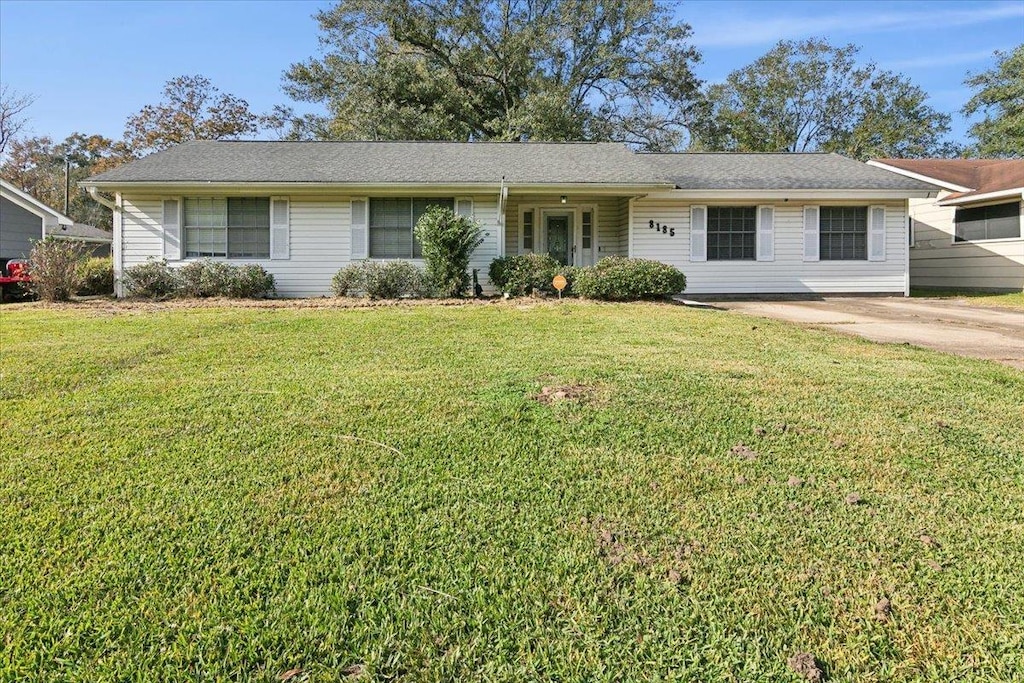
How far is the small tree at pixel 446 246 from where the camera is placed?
12266mm

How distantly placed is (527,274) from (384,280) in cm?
295

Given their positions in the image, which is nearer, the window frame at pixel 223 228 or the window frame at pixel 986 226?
the window frame at pixel 223 228

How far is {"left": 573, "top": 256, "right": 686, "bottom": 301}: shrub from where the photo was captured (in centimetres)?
1121

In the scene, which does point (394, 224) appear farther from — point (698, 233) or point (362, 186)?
point (698, 233)

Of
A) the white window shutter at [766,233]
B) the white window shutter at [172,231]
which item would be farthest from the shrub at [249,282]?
the white window shutter at [766,233]

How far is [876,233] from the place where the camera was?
1505cm

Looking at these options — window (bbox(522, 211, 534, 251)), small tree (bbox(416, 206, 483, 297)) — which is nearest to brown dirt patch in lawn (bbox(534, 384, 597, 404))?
small tree (bbox(416, 206, 483, 297))

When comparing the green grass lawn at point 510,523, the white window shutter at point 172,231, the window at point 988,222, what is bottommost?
the green grass lawn at point 510,523

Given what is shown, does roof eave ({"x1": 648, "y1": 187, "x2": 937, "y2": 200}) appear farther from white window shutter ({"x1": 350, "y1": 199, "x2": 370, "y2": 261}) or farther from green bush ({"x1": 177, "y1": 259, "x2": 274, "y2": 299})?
green bush ({"x1": 177, "y1": 259, "x2": 274, "y2": 299})

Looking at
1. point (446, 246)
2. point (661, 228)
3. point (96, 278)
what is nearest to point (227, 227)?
point (96, 278)

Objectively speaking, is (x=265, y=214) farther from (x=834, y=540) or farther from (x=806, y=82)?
(x=806, y=82)

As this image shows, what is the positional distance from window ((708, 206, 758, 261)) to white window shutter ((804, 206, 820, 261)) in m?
1.21

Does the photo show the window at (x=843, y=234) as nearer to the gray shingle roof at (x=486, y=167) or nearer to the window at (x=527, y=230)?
the gray shingle roof at (x=486, y=167)

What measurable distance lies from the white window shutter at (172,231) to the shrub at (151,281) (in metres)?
0.50
